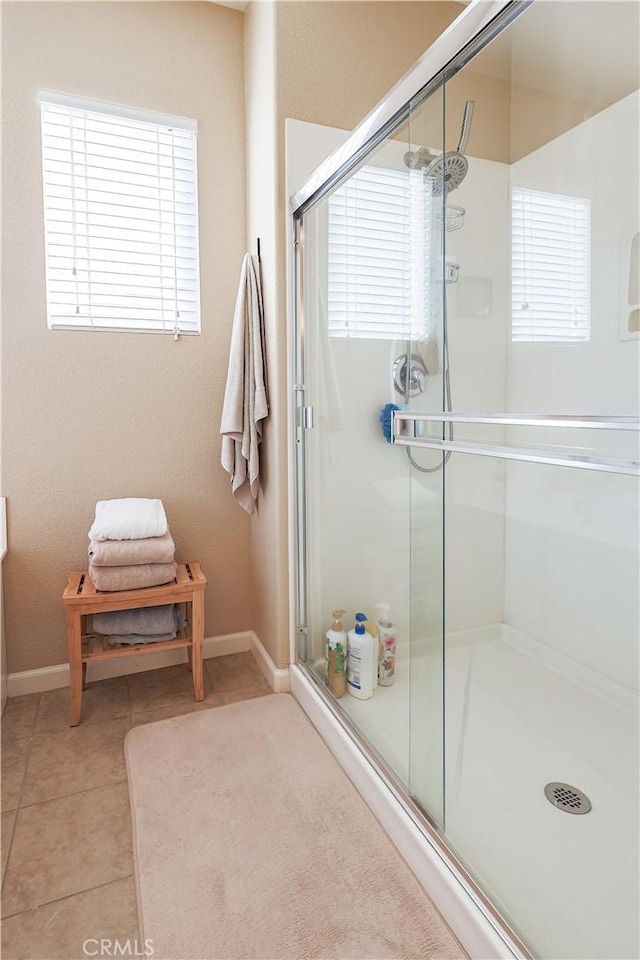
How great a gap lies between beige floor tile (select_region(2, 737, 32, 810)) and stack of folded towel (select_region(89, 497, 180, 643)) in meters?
0.42

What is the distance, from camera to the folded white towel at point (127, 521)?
195cm

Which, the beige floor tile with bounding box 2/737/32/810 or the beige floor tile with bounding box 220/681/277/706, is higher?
the beige floor tile with bounding box 220/681/277/706

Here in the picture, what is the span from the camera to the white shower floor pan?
114cm

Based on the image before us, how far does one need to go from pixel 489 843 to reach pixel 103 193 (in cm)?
241

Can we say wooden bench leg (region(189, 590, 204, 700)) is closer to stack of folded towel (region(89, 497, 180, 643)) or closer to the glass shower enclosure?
stack of folded towel (region(89, 497, 180, 643))

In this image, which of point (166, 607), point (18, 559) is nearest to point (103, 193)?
point (18, 559)

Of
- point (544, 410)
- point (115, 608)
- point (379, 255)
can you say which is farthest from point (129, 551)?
point (544, 410)

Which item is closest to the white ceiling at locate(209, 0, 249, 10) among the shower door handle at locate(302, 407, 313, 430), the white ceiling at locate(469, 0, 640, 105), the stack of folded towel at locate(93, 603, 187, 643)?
the white ceiling at locate(469, 0, 640, 105)

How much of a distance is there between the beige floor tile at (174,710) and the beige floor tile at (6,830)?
47cm

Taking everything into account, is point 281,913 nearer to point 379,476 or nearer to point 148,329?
point 379,476

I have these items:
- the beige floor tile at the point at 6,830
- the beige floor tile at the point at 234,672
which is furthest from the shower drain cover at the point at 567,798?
the beige floor tile at the point at 6,830

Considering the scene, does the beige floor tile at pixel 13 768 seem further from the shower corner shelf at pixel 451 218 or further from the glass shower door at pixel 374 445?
the shower corner shelf at pixel 451 218

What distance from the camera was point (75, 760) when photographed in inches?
69.4

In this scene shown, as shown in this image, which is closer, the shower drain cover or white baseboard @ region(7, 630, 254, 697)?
the shower drain cover
